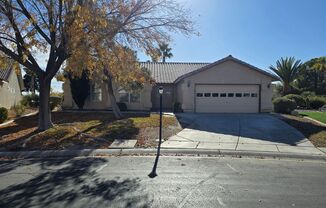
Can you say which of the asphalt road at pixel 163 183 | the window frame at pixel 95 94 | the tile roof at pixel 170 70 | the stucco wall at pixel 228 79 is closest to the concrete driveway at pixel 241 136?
the asphalt road at pixel 163 183

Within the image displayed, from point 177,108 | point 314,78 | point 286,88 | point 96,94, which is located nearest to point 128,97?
point 96,94

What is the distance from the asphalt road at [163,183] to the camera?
18.3 feet

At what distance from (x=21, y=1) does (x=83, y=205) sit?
9.99 m

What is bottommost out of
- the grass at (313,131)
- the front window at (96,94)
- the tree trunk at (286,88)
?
the grass at (313,131)

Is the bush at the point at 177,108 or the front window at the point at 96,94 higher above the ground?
the front window at the point at 96,94

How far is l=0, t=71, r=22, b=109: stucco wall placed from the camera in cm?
2512

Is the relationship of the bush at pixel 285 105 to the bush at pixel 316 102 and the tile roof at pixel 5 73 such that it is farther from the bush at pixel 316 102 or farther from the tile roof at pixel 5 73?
the tile roof at pixel 5 73

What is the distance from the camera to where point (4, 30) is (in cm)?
1260

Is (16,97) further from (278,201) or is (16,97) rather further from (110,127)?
(278,201)

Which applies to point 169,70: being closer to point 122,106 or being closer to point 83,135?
point 122,106

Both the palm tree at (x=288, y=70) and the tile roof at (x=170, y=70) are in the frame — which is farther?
the palm tree at (x=288, y=70)

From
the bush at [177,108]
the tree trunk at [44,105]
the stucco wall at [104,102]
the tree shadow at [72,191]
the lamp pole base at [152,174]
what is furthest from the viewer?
the stucco wall at [104,102]

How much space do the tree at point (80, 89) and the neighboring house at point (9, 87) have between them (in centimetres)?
507

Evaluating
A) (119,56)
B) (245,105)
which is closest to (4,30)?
(119,56)
